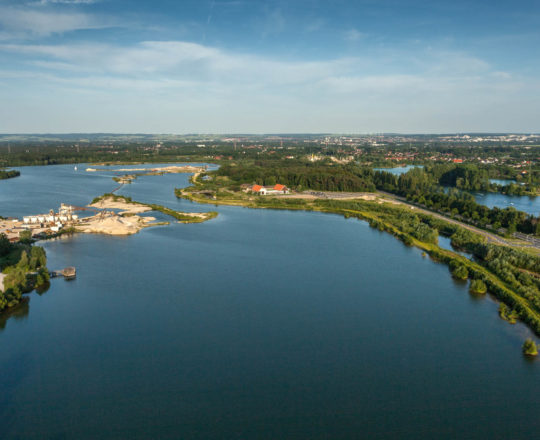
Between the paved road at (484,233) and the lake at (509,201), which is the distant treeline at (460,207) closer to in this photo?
the paved road at (484,233)

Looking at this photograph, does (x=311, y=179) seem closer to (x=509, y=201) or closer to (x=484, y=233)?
(x=509, y=201)

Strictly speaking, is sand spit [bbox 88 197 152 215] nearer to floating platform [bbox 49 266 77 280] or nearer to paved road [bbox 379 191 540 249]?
floating platform [bbox 49 266 77 280]

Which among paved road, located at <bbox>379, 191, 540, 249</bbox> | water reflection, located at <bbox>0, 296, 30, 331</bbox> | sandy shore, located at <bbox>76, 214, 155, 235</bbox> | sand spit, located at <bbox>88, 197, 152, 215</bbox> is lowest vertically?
water reflection, located at <bbox>0, 296, 30, 331</bbox>

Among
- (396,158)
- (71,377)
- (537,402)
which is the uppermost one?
(396,158)

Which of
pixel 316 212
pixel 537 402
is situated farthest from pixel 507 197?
pixel 537 402

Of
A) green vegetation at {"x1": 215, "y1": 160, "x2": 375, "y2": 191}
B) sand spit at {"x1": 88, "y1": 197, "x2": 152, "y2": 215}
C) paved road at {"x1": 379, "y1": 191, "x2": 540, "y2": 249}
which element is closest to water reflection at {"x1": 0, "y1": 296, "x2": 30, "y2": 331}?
sand spit at {"x1": 88, "y1": 197, "x2": 152, "y2": 215}

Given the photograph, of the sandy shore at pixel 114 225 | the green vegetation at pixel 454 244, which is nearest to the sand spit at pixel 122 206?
the sandy shore at pixel 114 225

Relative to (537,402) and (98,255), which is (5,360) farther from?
(537,402)
